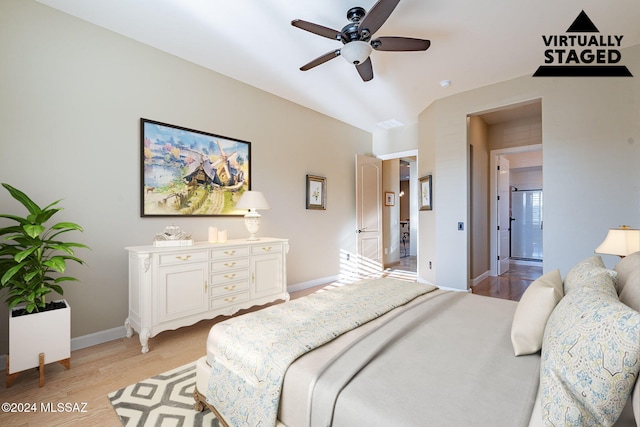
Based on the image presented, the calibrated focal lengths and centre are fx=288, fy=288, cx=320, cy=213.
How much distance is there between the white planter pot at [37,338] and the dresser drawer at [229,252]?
114cm

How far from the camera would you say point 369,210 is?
18.2 ft

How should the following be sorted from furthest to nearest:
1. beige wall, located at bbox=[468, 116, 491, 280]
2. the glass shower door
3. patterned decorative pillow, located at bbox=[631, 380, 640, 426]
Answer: the glass shower door
beige wall, located at bbox=[468, 116, 491, 280]
patterned decorative pillow, located at bbox=[631, 380, 640, 426]

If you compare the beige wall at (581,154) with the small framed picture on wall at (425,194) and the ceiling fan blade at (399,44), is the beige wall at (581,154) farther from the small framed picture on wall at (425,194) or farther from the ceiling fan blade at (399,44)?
the ceiling fan blade at (399,44)

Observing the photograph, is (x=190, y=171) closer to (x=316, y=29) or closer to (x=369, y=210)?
(x=316, y=29)

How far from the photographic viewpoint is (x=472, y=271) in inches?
185

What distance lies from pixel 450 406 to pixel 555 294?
750 mm

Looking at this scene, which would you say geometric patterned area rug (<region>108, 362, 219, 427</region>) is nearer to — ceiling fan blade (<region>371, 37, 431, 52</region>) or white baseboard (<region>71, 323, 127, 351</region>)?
white baseboard (<region>71, 323, 127, 351</region>)

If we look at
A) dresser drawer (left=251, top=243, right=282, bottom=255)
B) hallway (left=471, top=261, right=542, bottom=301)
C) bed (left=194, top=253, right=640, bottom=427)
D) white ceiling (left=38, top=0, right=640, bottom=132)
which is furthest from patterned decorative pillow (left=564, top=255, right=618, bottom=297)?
hallway (left=471, top=261, right=542, bottom=301)

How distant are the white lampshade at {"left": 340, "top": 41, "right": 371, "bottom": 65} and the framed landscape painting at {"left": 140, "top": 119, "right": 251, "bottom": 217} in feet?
6.07

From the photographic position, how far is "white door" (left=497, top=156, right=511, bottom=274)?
5613mm

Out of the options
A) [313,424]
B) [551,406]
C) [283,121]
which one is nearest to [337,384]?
[313,424]

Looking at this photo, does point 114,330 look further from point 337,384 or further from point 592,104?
point 592,104

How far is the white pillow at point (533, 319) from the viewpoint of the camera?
120cm

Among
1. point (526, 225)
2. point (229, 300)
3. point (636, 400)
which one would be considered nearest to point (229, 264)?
point (229, 300)
